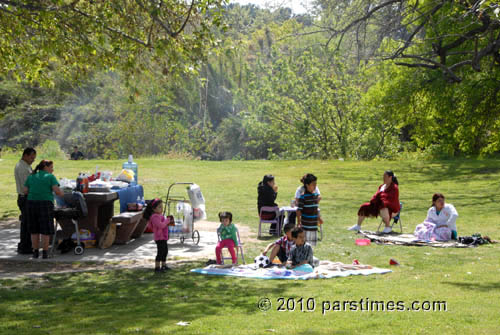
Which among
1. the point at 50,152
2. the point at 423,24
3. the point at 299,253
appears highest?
the point at 423,24

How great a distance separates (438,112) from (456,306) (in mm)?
23693

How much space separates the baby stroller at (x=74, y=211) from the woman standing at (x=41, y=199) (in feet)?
0.93

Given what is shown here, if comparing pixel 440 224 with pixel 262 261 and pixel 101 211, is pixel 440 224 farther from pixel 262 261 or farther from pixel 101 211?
pixel 101 211

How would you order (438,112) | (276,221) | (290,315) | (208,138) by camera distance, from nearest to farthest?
(290,315), (276,221), (438,112), (208,138)

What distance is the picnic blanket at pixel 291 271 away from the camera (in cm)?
936

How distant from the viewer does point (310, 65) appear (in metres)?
39.8

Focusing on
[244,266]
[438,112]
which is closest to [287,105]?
[438,112]

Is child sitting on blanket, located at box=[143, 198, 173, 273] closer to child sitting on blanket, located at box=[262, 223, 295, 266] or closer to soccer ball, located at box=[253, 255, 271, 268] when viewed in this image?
soccer ball, located at box=[253, 255, 271, 268]

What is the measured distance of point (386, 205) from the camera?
14.4 meters

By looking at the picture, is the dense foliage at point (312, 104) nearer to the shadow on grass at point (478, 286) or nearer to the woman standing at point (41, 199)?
the woman standing at point (41, 199)

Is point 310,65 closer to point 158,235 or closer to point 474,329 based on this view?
point 158,235

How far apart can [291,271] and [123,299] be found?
275 cm

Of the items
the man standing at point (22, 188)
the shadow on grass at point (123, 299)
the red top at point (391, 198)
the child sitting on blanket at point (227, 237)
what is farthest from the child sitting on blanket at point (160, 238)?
the red top at point (391, 198)

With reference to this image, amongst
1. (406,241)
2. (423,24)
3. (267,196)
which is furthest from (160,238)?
(423,24)
